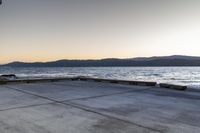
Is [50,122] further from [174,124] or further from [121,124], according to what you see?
[174,124]

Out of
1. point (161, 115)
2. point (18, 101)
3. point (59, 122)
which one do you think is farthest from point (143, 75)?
point (59, 122)

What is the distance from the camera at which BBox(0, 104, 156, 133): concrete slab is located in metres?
4.10

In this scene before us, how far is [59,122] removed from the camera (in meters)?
4.64

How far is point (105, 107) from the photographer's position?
250 inches

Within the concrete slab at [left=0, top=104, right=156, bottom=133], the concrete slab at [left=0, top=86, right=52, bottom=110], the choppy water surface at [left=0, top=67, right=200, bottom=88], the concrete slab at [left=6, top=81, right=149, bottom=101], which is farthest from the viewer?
the choppy water surface at [left=0, top=67, right=200, bottom=88]

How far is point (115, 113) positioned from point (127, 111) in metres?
0.47

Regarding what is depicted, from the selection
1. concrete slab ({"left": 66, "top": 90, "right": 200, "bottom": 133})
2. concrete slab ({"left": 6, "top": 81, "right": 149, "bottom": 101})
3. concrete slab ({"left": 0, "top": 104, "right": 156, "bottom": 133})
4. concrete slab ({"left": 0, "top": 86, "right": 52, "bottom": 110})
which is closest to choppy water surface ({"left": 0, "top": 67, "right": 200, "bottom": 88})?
concrete slab ({"left": 6, "top": 81, "right": 149, "bottom": 101})

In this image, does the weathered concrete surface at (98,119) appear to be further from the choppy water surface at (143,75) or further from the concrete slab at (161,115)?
the choppy water surface at (143,75)

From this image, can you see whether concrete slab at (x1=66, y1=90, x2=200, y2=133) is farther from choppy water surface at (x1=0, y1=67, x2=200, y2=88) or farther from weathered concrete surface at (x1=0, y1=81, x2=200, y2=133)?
choppy water surface at (x1=0, y1=67, x2=200, y2=88)

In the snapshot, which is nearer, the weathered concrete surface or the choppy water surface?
the weathered concrete surface

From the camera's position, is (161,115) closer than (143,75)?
Yes

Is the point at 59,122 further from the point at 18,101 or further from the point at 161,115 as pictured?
the point at 18,101

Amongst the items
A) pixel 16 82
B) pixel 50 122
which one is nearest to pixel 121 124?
pixel 50 122

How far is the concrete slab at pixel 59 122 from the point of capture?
410 cm
